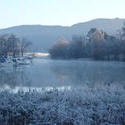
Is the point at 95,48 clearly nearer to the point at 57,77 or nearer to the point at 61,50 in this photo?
the point at 61,50

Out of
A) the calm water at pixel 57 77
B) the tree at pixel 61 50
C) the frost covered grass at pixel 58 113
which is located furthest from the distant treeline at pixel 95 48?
the frost covered grass at pixel 58 113

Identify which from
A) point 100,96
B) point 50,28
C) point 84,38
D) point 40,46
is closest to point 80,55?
point 84,38

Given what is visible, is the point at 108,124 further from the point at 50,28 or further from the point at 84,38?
the point at 50,28

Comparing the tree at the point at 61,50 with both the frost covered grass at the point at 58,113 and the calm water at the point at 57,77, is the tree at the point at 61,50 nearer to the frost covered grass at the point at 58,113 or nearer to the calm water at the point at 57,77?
the calm water at the point at 57,77

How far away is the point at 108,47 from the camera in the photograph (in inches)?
1634

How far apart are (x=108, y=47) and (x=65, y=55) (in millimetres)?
11230

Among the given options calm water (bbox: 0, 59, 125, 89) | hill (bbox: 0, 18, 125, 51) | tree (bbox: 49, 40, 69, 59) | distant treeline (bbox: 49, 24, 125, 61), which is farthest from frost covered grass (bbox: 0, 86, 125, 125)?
hill (bbox: 0, 18, 125, 51)

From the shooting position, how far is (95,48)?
42594mm

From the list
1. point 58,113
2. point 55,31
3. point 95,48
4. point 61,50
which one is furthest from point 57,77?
point 55,31

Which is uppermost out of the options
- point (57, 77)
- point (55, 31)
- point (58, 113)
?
point (55, 31)

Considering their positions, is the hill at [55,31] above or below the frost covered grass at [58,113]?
above

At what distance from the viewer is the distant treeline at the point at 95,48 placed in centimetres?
4038

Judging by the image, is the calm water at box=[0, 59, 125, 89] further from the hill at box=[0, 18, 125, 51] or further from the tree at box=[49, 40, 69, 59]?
the hill at box=[0, 18, 125, 51]

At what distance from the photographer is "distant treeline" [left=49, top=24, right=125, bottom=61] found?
40375 mm
